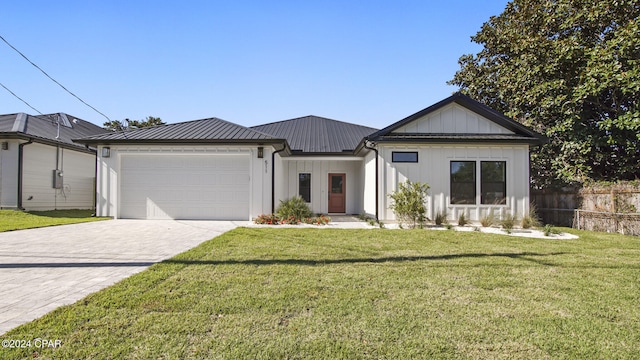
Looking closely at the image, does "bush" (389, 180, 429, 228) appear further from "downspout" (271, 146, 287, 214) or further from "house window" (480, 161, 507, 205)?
"downspout" (271, 146, 287, 214)

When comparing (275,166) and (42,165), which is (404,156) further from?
(42,165)

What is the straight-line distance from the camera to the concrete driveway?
334cm

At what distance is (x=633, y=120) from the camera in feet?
33.8

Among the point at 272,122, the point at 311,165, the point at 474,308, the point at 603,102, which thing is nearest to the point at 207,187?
the point at 311,165

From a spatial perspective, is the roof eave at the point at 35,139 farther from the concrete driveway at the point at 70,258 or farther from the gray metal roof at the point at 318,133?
the gray metal roof at the point at 318,133

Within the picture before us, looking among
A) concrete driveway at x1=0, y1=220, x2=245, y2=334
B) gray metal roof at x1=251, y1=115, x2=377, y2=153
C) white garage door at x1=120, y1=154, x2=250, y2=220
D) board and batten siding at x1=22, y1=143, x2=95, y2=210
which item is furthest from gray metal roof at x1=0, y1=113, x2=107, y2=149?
gray metal roof at x1=251, y1=115, x2=377, y2=153

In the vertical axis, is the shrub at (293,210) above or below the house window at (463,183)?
below

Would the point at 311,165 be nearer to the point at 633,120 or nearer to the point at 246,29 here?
the point at 246,29

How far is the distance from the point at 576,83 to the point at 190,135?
13876 mm

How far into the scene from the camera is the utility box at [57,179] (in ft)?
45.5

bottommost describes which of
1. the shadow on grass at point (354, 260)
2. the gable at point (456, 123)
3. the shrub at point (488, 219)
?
the shadow on grass at point (354, 260)

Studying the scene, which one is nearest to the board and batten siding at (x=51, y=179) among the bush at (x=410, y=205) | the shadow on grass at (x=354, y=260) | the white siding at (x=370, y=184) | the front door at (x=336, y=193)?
the front door at (x=336, y=193)

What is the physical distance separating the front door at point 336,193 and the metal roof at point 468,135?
166 inches

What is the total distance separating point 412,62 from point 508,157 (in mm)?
4936
